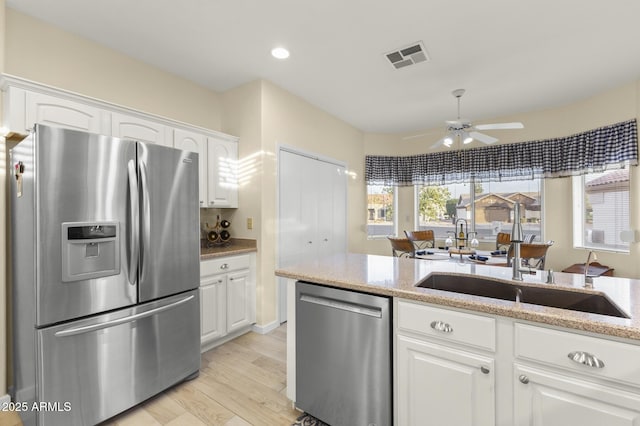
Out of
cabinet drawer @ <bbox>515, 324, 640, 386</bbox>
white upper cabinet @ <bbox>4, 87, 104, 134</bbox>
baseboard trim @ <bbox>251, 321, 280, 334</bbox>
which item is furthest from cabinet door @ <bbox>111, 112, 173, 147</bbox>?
cabinet drawer @ <bbox>515, 324, 640, 386</bbox>

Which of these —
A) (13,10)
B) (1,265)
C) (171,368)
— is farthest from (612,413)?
(13,10)

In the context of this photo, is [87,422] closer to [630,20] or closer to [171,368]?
[171,368]

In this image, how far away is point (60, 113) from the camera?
206 cm

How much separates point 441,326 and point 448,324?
3cm

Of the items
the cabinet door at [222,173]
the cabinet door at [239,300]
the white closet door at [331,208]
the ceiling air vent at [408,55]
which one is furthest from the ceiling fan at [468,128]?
the cabinet door at [239,300]

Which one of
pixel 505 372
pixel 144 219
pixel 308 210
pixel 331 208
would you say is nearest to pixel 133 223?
pixel 144 219

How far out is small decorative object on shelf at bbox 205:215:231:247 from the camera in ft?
10.6

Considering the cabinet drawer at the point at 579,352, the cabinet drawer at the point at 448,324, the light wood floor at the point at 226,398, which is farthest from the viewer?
the light wood floor at the point at 226,398

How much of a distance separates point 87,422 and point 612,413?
250cm

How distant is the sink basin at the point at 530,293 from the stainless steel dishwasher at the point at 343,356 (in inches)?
13.6

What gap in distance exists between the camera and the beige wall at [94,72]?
217 cm

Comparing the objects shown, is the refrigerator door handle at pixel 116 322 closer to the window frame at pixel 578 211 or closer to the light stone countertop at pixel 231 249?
the light stone countertop at pixel 231 249

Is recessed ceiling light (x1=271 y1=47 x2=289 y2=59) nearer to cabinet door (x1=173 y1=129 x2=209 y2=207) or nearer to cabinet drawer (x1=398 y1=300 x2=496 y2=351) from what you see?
cabinet door (x1=173 y1=129 x2=209 y2=207)

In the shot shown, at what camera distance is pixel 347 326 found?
62.3 inches
